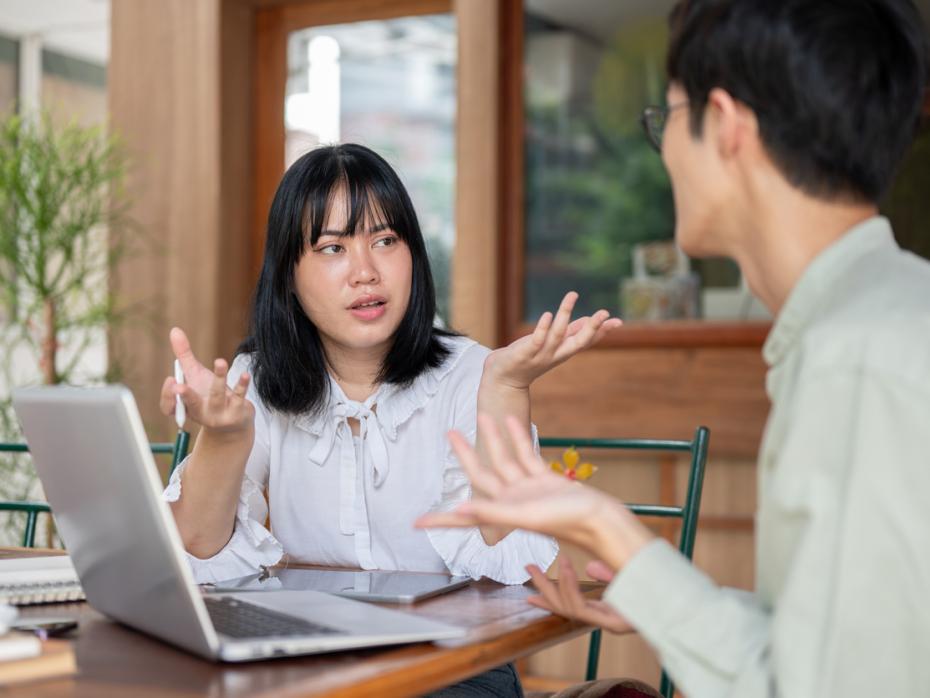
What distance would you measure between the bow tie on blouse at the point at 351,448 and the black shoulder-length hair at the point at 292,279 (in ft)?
0.13

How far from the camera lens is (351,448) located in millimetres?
1810

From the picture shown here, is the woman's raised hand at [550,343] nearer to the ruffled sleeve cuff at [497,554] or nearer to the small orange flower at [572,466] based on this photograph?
the ruffled sleeve cuff at [497,554]

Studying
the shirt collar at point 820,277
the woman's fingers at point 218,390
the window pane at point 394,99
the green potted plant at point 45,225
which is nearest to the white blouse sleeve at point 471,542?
the woman's fingers at point 218,390

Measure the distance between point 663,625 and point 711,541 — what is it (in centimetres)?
256

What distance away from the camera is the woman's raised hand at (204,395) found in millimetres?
1303

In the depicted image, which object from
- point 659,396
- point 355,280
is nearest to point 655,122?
point 355,280

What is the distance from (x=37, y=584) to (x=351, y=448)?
23.6 inches

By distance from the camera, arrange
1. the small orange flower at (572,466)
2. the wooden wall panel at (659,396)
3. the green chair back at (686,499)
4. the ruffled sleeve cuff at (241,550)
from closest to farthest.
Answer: the ruffled sleeve cuff at (241,550)
the green chair back at (686,499)
the small orange flower at (572,466)
the wooden wall panel at (659,396)

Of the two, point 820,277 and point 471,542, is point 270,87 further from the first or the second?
point 820,277

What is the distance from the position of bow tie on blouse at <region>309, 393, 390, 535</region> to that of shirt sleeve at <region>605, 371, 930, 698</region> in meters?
0.99

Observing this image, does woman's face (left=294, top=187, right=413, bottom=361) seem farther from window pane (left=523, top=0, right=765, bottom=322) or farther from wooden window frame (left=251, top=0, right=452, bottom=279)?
wooden window frame (left=251, top=0, right=452, bottom=279)

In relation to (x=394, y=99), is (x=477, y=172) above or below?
below

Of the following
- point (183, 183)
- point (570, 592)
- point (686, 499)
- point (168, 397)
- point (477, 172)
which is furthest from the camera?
point (183, 183)

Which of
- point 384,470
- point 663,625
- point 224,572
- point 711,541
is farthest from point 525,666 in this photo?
point 663,625
